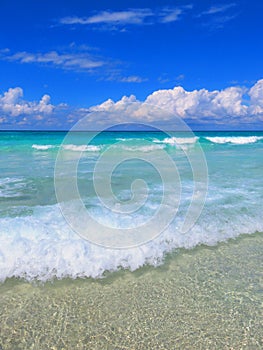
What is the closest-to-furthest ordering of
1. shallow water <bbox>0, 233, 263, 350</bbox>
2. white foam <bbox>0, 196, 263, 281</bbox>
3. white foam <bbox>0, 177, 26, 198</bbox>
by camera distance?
shallow water <bbox>0, 233, 263, 350</bbox> → white foam <bbox>0, 196, 263, 281</bbox> → white foam <bbox>0, 177, 26, 198</bbox>

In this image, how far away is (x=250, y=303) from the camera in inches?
130

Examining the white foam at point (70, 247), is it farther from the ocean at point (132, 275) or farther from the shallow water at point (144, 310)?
the shallow water at point (144, 310)

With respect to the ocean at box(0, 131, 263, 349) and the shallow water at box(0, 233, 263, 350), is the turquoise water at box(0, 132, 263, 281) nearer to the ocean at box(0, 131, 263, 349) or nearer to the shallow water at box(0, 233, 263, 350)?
the ocean at box(0, 131, 263, 349)

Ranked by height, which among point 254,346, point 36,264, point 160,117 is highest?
point 160,117

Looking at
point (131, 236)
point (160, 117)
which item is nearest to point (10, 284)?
point (131, 236)

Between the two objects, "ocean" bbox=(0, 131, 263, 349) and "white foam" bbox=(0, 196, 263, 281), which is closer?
"ocean" bbox=(0, 131, 263, 349)

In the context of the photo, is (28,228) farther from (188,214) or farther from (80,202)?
(188,214)

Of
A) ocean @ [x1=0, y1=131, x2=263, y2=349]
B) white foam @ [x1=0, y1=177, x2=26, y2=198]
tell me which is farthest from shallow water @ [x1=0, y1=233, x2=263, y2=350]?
white foam @ [x1=0, y1=177, x2=26, y2=198]

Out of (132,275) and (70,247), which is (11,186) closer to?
(70,247)

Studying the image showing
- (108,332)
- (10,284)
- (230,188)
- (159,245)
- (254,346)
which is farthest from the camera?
(230,188)

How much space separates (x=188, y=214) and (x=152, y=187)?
270 cm

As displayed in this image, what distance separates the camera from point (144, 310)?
10.5ft

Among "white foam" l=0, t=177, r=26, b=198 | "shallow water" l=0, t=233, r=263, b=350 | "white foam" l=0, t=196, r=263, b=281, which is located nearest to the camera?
"shallow water" l=0, t=233, r=263, b=350

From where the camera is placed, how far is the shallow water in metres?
2.79
